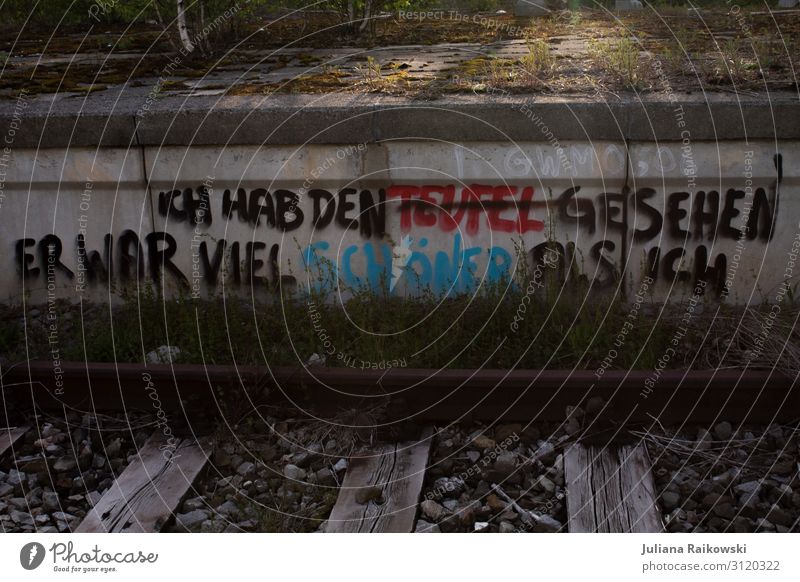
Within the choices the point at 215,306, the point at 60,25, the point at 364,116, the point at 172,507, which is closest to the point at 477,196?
the point at 364,116

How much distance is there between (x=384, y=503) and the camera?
153 inches

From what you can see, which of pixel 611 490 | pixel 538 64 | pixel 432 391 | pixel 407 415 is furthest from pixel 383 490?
pixel 538 64

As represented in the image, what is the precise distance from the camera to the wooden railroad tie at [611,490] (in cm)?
369

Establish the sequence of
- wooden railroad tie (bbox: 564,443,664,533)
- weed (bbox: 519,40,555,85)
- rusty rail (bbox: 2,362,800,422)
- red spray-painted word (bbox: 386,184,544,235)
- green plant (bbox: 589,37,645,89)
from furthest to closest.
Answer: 1. weed (bbox: 519,40,555,85)
2. green plant (bbox: 589,37,645,89)
3. red spray-painted word (bbox: 386,184,544,235)
4. rusty rail (bbox: 2,362,800,422)
5. wooden railroad tie (bbox: 564,443,664,533)

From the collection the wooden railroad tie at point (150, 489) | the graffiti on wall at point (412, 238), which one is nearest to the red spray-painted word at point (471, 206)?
the graffiti on wall at point (412, 238)

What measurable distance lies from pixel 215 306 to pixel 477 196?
184cm

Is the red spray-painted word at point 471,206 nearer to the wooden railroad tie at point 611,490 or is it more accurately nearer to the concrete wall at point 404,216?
the concrete wall at point 404,216

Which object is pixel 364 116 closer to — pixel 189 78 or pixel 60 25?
pixel 189 78

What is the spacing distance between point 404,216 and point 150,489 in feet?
8.45

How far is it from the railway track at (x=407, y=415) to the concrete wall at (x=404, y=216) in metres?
1.24

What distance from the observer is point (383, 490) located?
3990 mm

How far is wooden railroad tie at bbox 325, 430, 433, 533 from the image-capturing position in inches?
148

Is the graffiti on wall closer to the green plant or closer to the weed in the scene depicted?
the green plant

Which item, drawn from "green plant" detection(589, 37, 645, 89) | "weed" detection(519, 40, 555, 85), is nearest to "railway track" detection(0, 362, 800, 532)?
"green plant" detection(589, 37, 645, 89)
